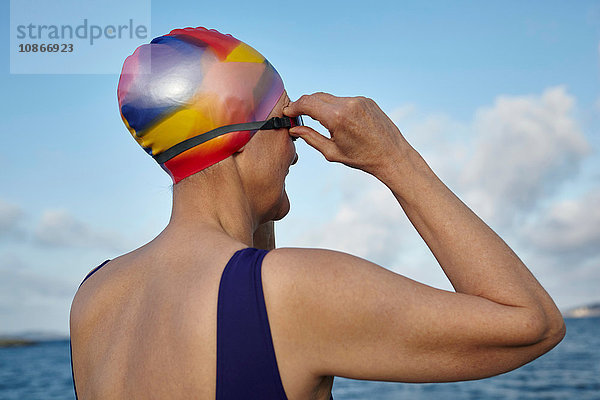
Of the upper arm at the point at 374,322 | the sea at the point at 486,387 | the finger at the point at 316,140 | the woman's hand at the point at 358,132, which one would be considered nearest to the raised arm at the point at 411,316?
the upper arm at the point at 374,322

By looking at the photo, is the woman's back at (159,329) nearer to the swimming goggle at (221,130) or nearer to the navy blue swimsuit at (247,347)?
the navy blue swimsuit at (247,347)

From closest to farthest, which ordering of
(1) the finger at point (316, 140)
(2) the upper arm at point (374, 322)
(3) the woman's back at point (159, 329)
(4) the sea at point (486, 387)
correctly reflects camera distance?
(2) the upper arm at point (374, 322)
(3) the woman's back at point (159, 329)
(1) the finger at point (316, 140)
(4) the sea at point (486, 387)

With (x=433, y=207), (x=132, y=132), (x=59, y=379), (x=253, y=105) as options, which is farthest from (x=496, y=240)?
(x=59, y=379)

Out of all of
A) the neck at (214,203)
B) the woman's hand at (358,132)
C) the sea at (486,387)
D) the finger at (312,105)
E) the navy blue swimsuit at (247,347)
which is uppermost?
the finger at (312,105)

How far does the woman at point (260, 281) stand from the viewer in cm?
153

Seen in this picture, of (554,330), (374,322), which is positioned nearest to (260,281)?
(374,322)

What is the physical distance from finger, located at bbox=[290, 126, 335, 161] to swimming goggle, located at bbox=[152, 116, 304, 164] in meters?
0.05

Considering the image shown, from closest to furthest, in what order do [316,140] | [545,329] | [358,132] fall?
[545,329] → [358,132] → [316,140]

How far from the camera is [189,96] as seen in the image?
1.97m

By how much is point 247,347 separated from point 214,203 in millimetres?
620

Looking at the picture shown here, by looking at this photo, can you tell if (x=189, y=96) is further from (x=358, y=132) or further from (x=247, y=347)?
(x=247, y=347)

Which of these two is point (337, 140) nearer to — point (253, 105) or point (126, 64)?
point (253, 105)

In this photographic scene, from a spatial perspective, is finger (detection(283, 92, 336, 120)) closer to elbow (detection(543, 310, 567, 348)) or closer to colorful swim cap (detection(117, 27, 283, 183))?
colorful swim cap (detection(117, 27, 283, 183))

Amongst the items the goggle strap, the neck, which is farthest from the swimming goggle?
the neck
